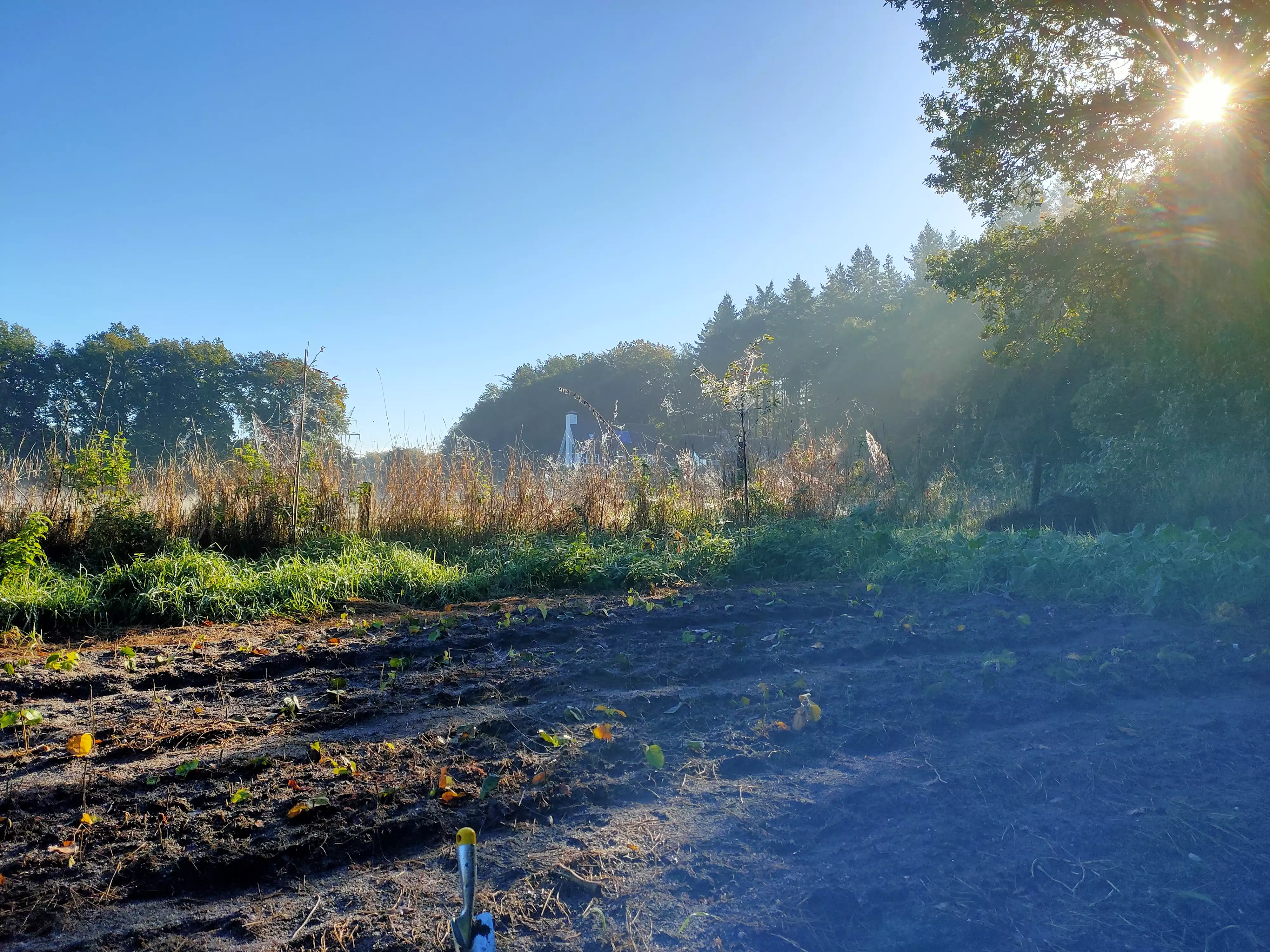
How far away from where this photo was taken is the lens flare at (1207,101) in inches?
318

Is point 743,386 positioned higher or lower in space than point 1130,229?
lower

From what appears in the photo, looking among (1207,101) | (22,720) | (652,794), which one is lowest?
(652,794)

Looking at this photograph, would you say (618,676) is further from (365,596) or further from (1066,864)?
(365,596)

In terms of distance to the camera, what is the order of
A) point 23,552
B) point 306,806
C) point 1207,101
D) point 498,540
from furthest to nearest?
point 1207,101
point 498,540
point 23,552
point 306,806

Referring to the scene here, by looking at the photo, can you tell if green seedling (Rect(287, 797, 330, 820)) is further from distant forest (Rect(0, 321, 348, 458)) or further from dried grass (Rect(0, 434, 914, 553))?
distant forest (Rect(0, 321, 348, 458))

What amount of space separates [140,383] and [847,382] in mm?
23650

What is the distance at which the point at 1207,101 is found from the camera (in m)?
8.34

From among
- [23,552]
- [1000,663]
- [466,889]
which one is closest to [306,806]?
[466,889]

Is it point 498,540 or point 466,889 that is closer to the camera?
point 466,889

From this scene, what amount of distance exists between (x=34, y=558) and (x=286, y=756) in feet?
11.2

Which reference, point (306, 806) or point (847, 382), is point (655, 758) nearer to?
point (306, 806)

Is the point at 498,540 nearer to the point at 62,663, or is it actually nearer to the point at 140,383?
the point at 62,663

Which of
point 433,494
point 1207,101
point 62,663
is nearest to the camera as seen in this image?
point 62,663

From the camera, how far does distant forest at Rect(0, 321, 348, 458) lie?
1838 centimetres
